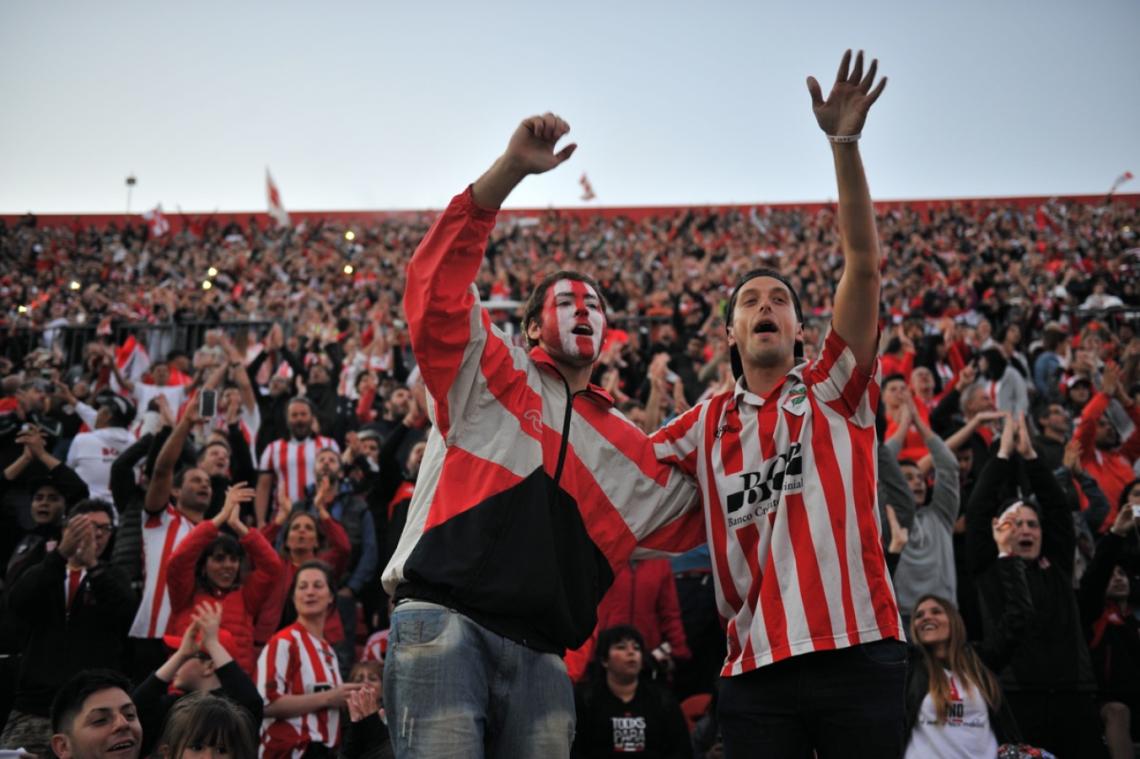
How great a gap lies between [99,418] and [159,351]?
613 centimetres

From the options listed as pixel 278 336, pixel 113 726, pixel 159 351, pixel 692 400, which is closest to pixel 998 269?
pixel 692 400

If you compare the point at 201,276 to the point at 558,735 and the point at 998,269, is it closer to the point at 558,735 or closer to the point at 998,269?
the point at 998,269

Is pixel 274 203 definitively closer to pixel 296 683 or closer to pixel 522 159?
pixel 296 683

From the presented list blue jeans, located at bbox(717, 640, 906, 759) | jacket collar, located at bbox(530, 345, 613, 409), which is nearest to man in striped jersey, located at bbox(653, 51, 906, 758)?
blue jeans, located at bbox(717, 640, 906, 759)

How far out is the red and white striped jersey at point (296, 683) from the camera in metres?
5.86

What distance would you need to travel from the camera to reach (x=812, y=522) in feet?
9.98

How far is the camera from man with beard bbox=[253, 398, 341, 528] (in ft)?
30.6

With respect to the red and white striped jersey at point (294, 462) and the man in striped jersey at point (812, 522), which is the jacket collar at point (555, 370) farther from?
the red and white striped jersey at point (294, 462)

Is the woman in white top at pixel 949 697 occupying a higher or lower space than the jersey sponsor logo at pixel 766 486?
lower

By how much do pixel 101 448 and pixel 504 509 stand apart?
7.37 metres

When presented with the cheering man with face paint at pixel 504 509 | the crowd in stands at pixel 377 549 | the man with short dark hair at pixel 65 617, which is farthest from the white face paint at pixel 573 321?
the man with short dark hair at pixel 65 617

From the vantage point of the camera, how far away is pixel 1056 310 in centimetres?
1442

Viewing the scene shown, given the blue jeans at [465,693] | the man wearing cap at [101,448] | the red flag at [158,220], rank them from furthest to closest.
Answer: the red flag at [158,220]
the man wearing cap at [101,448]
the blue jeans at [465,693]

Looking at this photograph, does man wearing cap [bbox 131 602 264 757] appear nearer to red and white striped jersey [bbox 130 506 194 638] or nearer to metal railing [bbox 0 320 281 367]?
red and white striped jersey [bbox 130 506 194 638]
